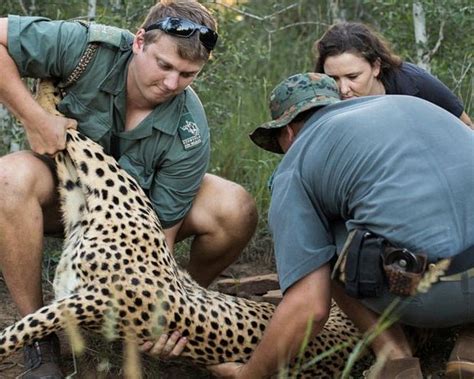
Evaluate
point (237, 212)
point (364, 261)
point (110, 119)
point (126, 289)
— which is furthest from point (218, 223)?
point (364, 261)

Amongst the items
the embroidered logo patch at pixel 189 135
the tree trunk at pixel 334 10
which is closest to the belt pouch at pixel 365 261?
the embroidered logo patch at pixel 189 135

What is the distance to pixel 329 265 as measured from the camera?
3.83 meters

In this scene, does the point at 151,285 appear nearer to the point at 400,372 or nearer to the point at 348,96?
the point at 400,372

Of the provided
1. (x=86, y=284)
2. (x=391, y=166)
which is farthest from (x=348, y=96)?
(x=86, y=284)

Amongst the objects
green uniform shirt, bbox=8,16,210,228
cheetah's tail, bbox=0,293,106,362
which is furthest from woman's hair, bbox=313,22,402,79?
cheetah's tail, bbox=0,293,106,362

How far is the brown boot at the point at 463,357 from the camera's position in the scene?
3902 millimetres

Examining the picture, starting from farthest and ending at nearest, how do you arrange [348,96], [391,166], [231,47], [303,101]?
[231,47], [348,96], [303,101], [391,166]

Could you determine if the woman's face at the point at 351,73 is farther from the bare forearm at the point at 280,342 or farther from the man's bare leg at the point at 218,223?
the bare forearm at the point at 280,342

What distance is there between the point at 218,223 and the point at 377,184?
1.16 m

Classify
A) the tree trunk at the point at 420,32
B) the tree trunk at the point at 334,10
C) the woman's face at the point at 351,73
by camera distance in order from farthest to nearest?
1. the tree trunk at the point at 334,10
2. the tree trunk at the point at 420,32
3. the woman's face at the point at 351,73

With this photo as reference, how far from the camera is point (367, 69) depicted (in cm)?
488

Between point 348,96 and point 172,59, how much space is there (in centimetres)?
92

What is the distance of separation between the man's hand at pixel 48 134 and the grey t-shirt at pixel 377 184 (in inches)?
36.6

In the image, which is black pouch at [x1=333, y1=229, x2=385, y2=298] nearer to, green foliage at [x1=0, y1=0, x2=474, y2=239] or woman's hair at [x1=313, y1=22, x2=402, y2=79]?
woman's hair at [x1=313, y1=22, x2=402, y2=79]
